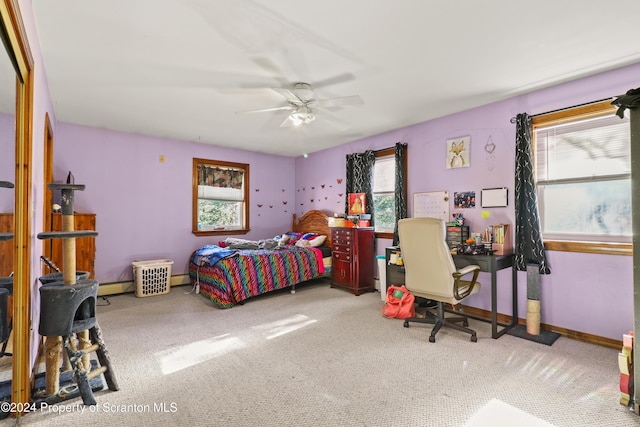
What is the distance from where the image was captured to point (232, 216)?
19.8 feet

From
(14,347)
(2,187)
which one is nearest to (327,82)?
(2,187)

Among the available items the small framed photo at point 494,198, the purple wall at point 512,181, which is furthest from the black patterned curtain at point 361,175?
the small framed photo at point 494,198

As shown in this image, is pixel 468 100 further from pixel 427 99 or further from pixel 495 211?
pixel 495 211

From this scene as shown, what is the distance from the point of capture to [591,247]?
2.93m

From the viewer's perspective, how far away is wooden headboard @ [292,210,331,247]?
18.9 feet

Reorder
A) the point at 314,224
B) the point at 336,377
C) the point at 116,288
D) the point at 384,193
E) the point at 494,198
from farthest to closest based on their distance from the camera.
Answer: the point at 314,224 < the point at 384,193 < the point at 116,288 < the point at 494,198 < the point at 336,377

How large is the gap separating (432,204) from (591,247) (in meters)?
1.72

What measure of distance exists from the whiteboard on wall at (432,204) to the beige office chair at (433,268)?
1118mm

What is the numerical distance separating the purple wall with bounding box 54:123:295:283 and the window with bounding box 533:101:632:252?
4.85 meters

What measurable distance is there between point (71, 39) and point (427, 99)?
329 centimetres

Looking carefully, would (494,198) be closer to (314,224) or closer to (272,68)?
(272,68)

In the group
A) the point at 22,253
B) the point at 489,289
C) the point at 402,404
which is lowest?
the point at 402,404

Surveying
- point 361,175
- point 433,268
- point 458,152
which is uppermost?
point 458,152

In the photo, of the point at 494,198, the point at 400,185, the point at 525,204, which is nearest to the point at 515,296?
the point at 525,204
